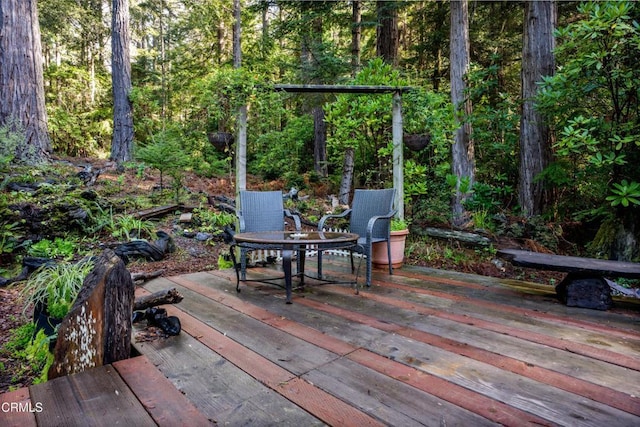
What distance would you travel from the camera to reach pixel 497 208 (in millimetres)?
6016

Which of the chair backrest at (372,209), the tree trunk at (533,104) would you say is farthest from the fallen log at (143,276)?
the tree trunk at (533,104)

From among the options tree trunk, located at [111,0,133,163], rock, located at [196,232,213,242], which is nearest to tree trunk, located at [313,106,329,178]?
tree trunk, located at [111,0,133,163]

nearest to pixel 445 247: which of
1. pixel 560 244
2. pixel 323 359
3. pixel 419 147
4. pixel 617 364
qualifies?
pixel 419 147

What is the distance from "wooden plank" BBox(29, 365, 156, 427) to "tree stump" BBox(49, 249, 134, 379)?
74mm

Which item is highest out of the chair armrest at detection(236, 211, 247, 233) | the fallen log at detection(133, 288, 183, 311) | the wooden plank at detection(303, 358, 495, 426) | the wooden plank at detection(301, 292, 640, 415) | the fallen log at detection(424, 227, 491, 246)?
the chair armrest at detection(236, 211, 247, 233)

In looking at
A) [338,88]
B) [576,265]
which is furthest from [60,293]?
[576,265]

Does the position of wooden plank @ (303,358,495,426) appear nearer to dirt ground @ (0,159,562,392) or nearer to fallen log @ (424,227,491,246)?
dirt ground @ (0,159,562,392)

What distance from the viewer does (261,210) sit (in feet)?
12.4

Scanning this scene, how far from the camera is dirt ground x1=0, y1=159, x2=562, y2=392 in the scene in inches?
84.0

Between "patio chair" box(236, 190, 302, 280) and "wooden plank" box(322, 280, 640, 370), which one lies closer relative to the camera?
"wooden plank" box(322, 280, 640, 370)

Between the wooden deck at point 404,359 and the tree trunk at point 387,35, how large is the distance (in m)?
6.15

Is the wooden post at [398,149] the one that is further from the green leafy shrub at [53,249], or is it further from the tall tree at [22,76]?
the tall tree at [22,76]

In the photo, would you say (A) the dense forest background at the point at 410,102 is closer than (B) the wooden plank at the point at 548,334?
No

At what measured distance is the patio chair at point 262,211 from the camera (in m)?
3.70
